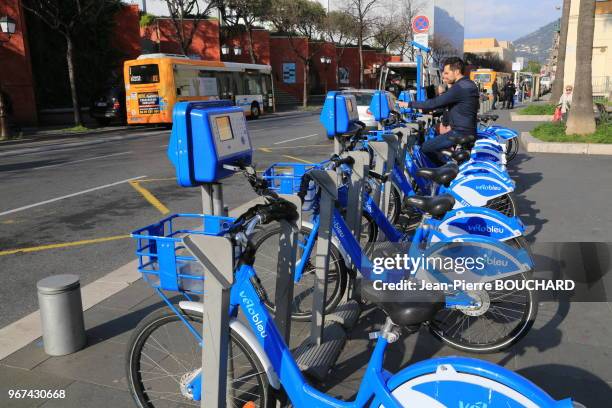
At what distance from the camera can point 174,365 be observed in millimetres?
2986

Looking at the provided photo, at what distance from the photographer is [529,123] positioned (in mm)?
19953

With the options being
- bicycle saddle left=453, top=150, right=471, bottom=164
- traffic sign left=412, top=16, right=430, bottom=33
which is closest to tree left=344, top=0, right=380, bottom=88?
traffic sign left=412, top=16, right=430, bottom=33

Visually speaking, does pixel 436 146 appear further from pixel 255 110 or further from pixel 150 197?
pixel 255 110

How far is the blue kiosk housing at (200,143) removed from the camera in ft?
8.25

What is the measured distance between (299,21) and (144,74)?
20.3m

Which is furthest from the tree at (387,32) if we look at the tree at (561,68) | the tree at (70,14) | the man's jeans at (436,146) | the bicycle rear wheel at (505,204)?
the bicycle rear wheel at (505,204)

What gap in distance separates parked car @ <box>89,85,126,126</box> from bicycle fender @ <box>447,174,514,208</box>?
21.2m

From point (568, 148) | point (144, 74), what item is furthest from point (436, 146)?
point (144, 74)

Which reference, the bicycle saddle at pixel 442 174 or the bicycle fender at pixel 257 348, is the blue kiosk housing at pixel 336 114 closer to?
the bicycle saddle at pixel 442 174

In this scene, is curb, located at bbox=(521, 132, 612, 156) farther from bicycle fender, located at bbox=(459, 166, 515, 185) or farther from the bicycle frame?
the bicycle frame

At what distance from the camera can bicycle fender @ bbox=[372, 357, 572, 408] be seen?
6.20 feet

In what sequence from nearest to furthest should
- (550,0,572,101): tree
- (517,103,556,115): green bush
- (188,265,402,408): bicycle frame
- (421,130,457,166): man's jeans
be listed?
(188,265,402,408): bicycle frame → (421,130,457,166): man's jeans → (517,103,556,115): green bush → (550,0,572,101): tree

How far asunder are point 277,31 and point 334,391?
141 feet

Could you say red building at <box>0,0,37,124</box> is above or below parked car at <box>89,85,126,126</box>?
above
